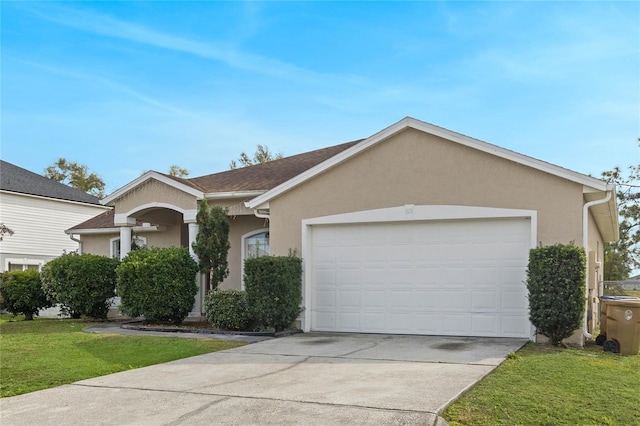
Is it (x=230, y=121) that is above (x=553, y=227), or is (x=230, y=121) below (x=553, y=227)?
above

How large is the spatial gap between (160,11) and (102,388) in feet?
29.3

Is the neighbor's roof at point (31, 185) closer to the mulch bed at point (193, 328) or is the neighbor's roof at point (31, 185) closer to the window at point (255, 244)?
the window at point (255, 244)

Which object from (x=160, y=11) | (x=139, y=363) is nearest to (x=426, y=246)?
(x=139, y=363)

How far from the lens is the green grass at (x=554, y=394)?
18.7ft

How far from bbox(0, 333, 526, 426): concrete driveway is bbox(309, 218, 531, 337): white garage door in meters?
1.45

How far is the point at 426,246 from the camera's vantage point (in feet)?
39.8

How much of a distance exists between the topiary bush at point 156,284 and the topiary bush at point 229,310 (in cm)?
144

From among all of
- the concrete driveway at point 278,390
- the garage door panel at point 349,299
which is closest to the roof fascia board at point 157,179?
the garage door panel at point 349,299

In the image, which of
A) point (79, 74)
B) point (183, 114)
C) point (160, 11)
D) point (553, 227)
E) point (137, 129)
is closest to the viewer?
point (553, 227)

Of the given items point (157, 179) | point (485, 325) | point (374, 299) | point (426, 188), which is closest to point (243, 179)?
point (157, 179)

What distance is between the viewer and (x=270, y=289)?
40.7 feet

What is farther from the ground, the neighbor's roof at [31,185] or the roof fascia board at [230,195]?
the neighbor's roof at [31,185]

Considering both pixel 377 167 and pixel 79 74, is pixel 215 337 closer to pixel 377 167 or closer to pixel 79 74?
pixel 377 167

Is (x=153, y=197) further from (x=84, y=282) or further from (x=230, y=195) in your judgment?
(x=84, y=282)
